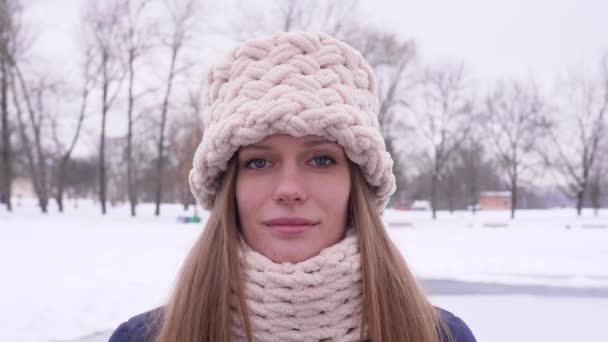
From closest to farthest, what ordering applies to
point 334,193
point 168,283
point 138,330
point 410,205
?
point 334,193, point 138,330, point 168,283, point 410,205

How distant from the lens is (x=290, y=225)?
4.94 ft

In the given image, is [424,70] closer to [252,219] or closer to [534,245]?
[534,245]

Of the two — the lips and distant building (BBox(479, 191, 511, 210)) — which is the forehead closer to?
the lips

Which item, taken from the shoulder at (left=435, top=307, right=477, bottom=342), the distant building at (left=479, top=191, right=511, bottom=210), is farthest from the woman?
the distant building at (left=479, top=191, right=511, bottom=210)

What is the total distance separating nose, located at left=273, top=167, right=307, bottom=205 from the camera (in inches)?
58.1

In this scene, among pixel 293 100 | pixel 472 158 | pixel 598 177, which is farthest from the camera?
pixel 472 158

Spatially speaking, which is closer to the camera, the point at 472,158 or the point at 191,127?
the point at 191,127

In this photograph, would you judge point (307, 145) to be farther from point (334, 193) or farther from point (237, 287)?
point (237, 287)

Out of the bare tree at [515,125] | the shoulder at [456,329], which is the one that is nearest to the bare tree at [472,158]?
the bare tree at [515,125]

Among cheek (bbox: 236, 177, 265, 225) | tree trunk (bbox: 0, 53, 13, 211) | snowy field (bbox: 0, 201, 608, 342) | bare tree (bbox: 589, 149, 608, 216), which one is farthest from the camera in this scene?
bare tree (bbox: 589, 149, 608, 216)

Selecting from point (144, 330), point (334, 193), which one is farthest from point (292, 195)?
point (144, 330)

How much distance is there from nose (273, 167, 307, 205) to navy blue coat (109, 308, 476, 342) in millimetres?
690

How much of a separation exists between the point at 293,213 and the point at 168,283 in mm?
5652

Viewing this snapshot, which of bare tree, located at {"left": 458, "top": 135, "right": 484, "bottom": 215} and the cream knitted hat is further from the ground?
bare tree, located at {"left": 458, "top": 135, "right": 484, "bottom": 215}
